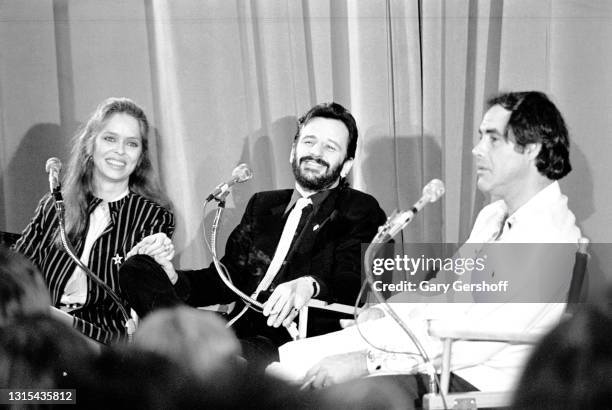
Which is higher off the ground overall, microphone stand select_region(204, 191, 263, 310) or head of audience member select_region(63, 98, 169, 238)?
head of audience member select_region(63, 98, 169, 238)

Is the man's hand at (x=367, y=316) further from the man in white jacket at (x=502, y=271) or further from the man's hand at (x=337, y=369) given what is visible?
the man's hand at (x=337, y=369)

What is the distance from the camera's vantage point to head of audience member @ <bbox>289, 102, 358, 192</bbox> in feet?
9.55

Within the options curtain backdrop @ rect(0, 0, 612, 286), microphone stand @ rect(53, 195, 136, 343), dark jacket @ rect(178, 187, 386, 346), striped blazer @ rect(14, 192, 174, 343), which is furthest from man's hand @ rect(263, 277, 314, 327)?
curtain backdrop @ rect(0, 0, 612, 286)

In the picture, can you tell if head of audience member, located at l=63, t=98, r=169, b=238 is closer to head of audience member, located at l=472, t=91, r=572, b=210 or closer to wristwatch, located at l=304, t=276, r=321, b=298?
wristwatch, located at l=304, t=276, r=321, b=298

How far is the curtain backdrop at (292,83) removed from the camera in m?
3.67

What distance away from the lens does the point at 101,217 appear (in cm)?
295

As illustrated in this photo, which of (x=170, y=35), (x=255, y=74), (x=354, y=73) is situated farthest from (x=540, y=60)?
(x=170, y=35)

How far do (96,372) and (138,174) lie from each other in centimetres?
245

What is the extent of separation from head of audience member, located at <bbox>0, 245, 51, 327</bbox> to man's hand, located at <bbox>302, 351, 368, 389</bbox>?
3.55 feet

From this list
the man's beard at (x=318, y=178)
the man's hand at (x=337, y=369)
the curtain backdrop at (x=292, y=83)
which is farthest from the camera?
the curtain backdrop at (x=292, y=83)

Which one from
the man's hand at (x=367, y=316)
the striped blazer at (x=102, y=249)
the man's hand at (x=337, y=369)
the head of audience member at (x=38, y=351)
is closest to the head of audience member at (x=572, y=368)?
the head of audience member at (x=38, y=351)

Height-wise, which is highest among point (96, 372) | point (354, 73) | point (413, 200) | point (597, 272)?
point (354, 73)

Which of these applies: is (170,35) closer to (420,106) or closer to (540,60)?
(420,106)

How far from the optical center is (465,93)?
374 centimetres
